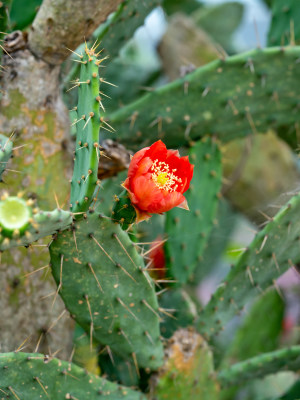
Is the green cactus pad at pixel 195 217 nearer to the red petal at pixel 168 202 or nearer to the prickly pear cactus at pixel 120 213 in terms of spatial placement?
the prickly pear cactus at pixel 120 213

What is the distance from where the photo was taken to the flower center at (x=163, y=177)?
2.91 feet

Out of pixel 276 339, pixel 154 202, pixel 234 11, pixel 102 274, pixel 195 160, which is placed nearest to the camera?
pixel 154 202

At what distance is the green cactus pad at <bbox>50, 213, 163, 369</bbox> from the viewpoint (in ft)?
3.15

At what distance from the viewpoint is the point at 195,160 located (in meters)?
1.56

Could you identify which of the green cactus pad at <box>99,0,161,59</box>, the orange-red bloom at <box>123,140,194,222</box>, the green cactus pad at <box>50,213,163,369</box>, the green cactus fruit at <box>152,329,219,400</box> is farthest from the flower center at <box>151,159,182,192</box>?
the green cactus pad at <box>99,0,161,59</box>

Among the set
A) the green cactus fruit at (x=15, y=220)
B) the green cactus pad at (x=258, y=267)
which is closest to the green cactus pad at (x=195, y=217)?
the green cactus pad at (x=258, y=267)

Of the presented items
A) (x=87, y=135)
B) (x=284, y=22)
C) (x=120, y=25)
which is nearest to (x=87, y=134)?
(x=87, y=135)

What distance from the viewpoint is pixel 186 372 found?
1.25m

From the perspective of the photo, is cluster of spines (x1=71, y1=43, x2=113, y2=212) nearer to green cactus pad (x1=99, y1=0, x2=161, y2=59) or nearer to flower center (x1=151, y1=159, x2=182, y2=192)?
flower center (x1=151, y1=159, x2=182, y2=192)

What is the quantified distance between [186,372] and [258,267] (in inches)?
11.8

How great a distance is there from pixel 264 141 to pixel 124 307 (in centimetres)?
186

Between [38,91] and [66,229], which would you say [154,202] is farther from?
[38,91]

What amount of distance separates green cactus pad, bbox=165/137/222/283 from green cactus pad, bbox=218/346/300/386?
284 millimetres

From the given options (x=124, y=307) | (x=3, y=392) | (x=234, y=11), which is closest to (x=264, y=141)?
(x=234, y=11)
